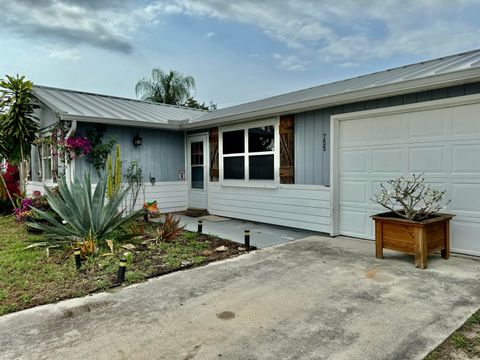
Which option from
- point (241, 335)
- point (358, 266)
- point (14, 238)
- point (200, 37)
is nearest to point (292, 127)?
point (358, 266)

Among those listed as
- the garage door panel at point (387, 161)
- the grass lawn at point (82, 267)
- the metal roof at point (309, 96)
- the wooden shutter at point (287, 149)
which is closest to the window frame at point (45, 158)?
the metal roof at point (309, 96)

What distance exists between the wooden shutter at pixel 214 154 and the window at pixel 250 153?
9.0 inches

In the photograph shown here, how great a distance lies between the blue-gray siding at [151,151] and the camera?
312 inches

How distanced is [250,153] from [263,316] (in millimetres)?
5099

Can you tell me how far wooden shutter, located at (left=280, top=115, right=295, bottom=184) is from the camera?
6766mm

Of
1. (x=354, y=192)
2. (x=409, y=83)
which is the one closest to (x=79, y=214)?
(x=354, y=192)

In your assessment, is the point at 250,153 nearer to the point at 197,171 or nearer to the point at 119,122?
the point at 197,171

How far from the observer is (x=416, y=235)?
4176 mm

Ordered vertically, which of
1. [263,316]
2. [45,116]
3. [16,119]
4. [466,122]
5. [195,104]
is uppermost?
[195,104]

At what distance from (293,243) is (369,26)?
6798 mm

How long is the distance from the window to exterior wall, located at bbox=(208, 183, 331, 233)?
0.33m

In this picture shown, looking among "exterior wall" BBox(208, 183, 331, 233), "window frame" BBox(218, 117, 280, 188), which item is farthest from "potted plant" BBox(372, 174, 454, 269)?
"window frame" BBox(218, 117, 280, 188)

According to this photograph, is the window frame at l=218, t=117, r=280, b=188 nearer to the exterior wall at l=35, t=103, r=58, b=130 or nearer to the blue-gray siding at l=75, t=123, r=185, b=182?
the blue-gray siding at l=75, t=123, r=185, b=182

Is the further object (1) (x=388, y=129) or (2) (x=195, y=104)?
(2) (x=195, y=104)
